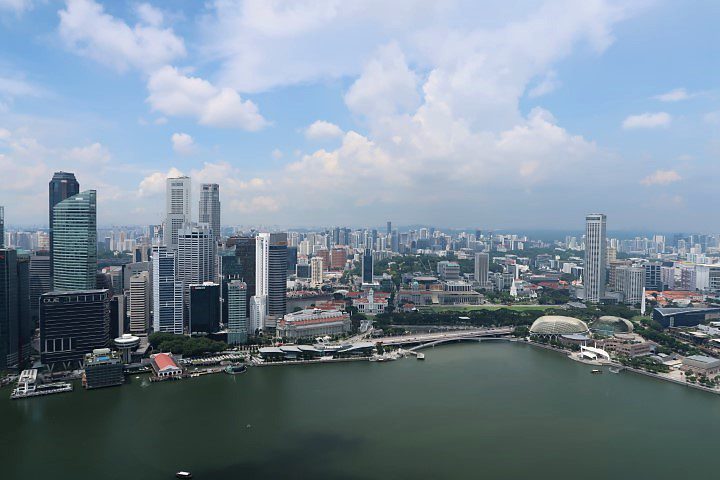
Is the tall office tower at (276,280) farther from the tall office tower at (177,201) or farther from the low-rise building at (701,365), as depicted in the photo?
the low-rise building at (701,365)

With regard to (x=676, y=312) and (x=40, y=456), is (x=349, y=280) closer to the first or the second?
(x=676, y=312)

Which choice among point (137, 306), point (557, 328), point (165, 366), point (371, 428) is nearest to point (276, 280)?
point (137, 306)

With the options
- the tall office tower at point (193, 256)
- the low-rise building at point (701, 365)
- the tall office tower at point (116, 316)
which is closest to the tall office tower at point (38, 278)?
the tall office tower at point (116, 316)

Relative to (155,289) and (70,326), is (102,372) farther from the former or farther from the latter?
(155,289)

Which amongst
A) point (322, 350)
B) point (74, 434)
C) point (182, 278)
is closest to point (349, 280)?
point (182, 278)

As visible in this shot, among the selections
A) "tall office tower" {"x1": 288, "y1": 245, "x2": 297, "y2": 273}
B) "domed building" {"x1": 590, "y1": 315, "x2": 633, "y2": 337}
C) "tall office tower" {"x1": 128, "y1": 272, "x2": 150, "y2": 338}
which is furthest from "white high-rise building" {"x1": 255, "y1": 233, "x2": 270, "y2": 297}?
"tall office tower" {"x1": 288, "y1": 245, "x2": 297, "y2": 273}

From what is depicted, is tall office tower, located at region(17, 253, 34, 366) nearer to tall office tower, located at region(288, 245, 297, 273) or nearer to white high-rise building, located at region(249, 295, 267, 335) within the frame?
white high-rise building, located at region(249, 295, 267, 335)
